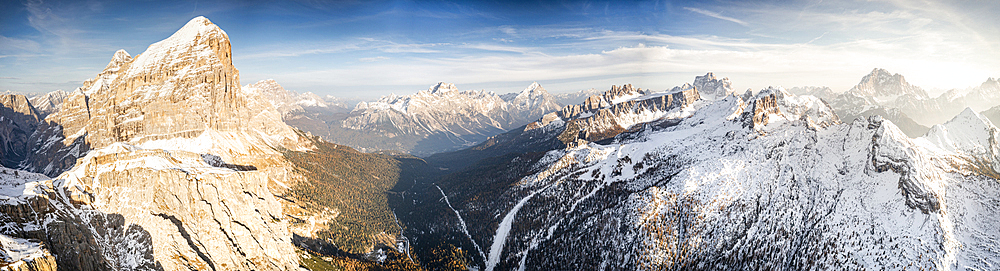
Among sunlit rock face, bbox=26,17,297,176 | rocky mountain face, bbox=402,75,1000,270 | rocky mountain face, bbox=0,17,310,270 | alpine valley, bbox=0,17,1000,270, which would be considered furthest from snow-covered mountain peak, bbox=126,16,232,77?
rocky mountain face, bbox=402,75,1000,270

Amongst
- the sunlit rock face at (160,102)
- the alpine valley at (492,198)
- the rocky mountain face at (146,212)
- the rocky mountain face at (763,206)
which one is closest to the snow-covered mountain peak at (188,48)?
the sunlit rock face at (160,102)

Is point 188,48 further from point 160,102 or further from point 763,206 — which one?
point 763,206

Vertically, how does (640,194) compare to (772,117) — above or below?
below

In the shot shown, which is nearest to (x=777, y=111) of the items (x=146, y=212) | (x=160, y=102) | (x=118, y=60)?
(x=146, y=212)

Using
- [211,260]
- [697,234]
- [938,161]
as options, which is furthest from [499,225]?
[938,161]

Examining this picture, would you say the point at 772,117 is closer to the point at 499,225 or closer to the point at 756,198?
the point at 756,198

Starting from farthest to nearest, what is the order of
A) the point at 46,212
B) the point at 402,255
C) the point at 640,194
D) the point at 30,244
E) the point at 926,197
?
the point at 402,255 → the point at 640,194 → the point at 926,197 → the point at 46,212 → the point at 30,244

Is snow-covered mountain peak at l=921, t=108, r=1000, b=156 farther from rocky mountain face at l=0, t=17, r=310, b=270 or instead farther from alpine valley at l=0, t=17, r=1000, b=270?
rocky mountain face at l=0, t=17, r=310, b=270
